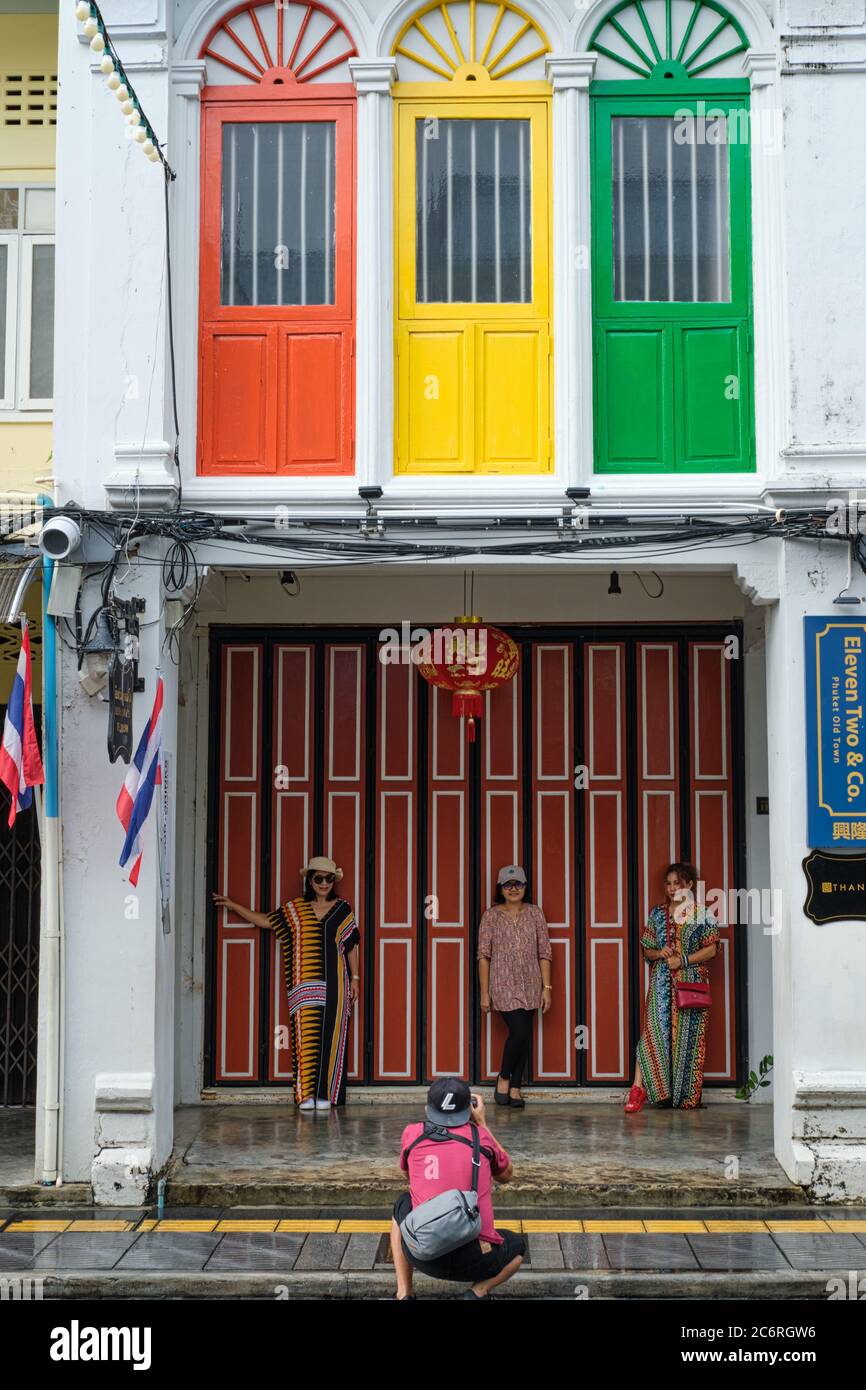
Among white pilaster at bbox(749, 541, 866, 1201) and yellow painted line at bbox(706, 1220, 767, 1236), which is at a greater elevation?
white pilaster at bbox(749, 541, 866, 1201)

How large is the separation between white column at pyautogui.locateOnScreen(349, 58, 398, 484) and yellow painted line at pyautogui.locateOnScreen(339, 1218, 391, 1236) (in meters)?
4.30

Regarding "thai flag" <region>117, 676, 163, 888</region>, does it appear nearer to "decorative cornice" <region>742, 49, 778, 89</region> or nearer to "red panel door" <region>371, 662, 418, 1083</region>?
"red panel door" <region>371, 662, 418, 1083</region>

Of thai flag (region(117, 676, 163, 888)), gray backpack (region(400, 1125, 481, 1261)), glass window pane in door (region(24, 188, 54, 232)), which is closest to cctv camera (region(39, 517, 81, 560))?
thai flag (region(117, 676, 163, 888))

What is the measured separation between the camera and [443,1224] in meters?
6.24

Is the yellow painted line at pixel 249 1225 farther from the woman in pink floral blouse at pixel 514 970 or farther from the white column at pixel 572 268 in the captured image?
the white column at pixel 572 268

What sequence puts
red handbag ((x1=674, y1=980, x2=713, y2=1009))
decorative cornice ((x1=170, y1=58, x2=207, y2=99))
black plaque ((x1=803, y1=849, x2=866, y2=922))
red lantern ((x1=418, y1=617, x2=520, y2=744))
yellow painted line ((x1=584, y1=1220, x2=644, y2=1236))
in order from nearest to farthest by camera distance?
yellow painted line ((x1=584, y1=1220, x2=644, y2=1236)) → black plaque ((x1=803, y1=849, x2=866, y2=922)) → decorative cornice ((x1=170, y1=58, x2=207, y2=99)) → red lantern ((x1=418, y1=617, x2=520, y2=744)) → red handbag ((x1=674, y1=980, x2=713, y2=1009))

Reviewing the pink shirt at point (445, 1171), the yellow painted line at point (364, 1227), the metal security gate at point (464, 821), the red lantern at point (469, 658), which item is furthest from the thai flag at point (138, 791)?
the pink shirt at point (445, 1171)

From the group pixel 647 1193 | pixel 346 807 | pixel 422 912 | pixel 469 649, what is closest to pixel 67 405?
pixel 469 649

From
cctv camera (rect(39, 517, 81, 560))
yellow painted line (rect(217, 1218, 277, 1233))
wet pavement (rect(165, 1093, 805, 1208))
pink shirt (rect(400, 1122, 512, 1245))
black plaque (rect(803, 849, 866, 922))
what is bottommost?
yellow painted line (rect(217, 1218, 277, 1233))

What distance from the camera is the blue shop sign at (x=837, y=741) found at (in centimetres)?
896

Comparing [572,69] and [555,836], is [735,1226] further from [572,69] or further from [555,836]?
[572,69]

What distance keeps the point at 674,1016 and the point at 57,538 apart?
5242 millimetres

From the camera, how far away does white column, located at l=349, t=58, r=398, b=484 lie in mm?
9367

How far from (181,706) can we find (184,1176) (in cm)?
354
